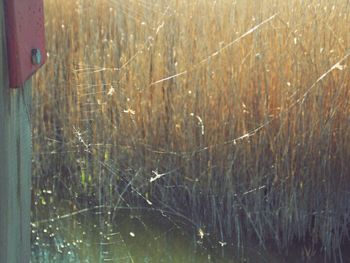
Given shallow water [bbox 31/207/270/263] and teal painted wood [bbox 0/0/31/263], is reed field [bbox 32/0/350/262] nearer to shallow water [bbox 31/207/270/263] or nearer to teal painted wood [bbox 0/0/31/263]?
shallow water [bbox 31/207/270/263]

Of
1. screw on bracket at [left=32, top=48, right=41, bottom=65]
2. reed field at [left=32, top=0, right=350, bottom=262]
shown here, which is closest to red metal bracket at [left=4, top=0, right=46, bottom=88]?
screw on bracket at [left=32, top=48, right=41, bottom=65]

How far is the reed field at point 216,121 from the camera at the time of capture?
2527 mm

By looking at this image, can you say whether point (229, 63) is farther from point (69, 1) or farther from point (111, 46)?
point (69, 1)

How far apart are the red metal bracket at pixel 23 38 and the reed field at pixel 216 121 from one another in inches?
62.2

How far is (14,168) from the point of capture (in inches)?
37.6

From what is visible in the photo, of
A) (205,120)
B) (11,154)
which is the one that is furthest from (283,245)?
(11,154)

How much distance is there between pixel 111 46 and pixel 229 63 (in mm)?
444

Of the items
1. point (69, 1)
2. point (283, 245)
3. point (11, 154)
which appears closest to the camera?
point (11, 154)

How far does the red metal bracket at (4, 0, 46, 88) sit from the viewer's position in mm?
886

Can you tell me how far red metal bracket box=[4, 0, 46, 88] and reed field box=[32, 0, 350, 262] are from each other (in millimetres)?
1579

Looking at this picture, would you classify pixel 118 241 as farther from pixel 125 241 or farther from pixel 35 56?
pixel 35 56

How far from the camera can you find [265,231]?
258 centimetres

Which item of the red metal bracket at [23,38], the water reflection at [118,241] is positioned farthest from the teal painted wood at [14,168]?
the water reflection at [118,241]

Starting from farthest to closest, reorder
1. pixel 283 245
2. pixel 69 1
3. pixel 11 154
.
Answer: pixel 69 1 → pixel 283 245 → pixel 11 154
